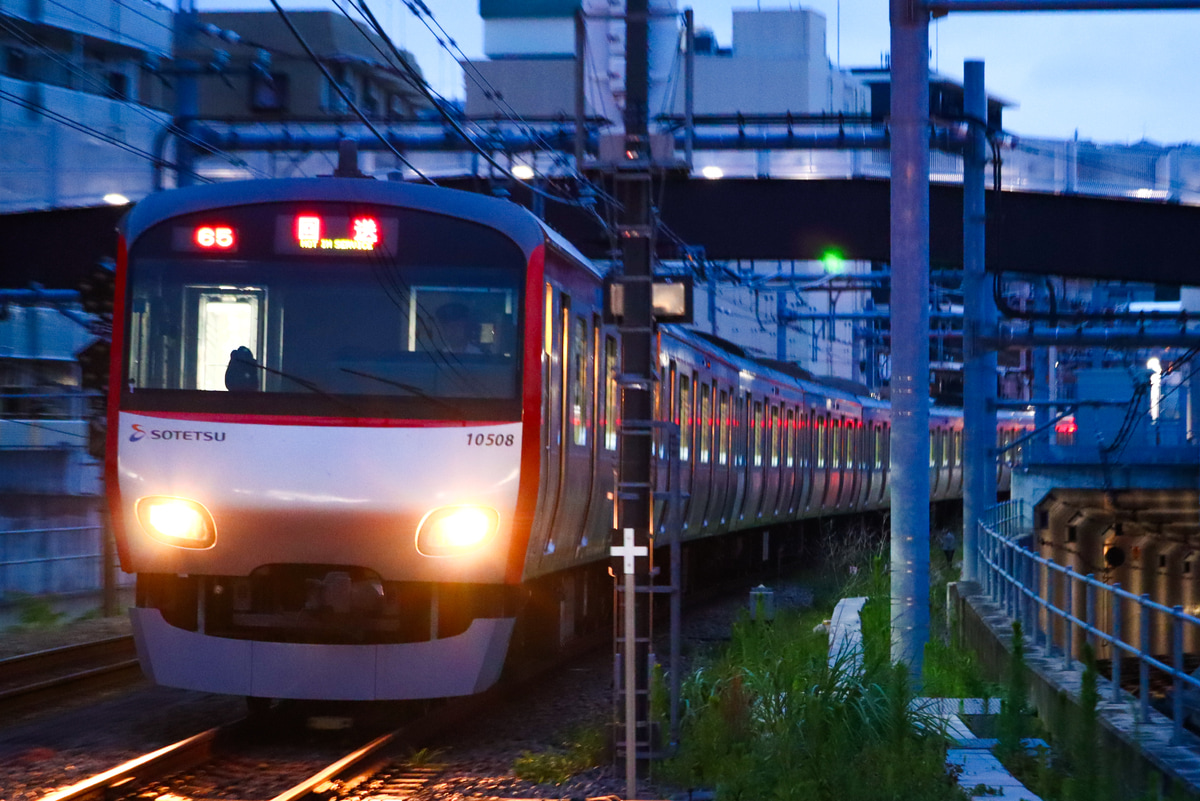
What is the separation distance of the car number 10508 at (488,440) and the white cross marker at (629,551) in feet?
3.30

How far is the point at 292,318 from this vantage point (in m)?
9.29

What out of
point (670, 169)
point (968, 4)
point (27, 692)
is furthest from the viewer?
point (27, 692)

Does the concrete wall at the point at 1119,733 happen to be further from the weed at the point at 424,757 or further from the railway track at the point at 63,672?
the railway track at the point at 63,672

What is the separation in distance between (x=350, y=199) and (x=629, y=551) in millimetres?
2717

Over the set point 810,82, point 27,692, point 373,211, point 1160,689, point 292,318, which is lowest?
point 1160,689

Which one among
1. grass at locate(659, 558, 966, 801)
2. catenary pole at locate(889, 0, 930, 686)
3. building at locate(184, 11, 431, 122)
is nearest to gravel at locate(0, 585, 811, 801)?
grass at locate(659, 558, 966, 801)

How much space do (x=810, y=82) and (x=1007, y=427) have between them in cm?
1722

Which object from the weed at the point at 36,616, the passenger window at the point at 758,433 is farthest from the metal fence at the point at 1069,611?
the weed at the point at 36,616

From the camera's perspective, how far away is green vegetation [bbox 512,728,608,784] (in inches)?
341

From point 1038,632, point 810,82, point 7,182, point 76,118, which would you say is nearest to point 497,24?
point 810,82

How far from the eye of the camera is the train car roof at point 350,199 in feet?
31.0

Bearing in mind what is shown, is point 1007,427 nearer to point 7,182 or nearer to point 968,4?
point 7,182

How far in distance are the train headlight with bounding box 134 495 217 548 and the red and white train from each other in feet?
0.04

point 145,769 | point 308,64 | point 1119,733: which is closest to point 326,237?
point 145,769
